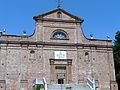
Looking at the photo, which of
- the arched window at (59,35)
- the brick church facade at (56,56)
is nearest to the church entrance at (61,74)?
the brick church facade at (56,56)

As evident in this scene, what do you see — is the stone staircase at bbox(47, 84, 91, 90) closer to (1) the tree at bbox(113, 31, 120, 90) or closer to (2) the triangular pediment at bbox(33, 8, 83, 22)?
(2) the triangular pediment at bbox(33, 8, 83, 22)

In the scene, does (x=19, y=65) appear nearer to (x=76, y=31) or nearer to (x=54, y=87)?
(x=54, y=87)

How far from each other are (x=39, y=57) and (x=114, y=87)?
8.87m

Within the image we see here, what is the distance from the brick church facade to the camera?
30.6 metres

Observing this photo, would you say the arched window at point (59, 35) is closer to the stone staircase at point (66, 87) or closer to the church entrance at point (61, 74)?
the church entrance at point (61, 74)

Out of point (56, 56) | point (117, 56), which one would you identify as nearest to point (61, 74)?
point (56, 56)

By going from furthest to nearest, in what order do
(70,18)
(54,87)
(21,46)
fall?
(70,18)
(21,46)
(54,87)

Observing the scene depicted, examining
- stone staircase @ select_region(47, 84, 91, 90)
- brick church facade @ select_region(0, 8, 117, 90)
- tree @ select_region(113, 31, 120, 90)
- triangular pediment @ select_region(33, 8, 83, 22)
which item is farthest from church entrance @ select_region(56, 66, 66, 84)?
tree @ select_region(113, 31, 120, 90)

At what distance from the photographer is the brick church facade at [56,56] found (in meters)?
30.6

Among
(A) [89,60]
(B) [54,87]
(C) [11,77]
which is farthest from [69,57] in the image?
(C) [11,77]

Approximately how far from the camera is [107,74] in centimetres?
3300

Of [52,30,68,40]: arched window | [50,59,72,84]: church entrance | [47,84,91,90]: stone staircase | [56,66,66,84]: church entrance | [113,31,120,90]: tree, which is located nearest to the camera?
[47,84,91,90]: stone staircase

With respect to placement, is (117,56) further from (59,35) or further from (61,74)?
(61,74)

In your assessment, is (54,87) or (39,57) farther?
(39,57)
